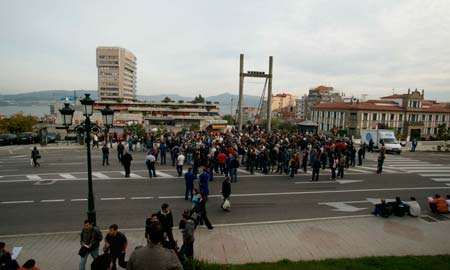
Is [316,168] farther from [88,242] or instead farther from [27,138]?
[27,138]

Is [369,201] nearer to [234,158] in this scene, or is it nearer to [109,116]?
[234,158]

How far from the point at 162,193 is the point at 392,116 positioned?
68622 millimetres

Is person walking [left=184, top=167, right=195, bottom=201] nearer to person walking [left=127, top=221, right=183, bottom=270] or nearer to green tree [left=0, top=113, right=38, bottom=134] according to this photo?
person walking [left=127, top=221, right=183, bottom=270]

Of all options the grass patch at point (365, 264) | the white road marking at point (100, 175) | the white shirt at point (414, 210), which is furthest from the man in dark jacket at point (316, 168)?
the white road marking at point (100, 175)

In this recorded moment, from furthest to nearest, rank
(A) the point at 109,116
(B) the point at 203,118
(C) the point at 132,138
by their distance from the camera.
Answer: (B) the point at 203,118, (C) the point at 132,138, (A) the point at 109,116

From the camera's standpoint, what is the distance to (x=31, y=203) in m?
12.6

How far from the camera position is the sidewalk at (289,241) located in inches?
327

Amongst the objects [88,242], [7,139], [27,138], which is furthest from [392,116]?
[88,242]

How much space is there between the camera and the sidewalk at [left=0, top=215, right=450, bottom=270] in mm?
8305

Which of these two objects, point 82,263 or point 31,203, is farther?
point 31,203

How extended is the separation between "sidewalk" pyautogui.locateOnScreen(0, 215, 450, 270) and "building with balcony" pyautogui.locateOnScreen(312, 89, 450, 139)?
56.1 metres

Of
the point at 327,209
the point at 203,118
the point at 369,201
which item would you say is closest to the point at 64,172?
the point at 327,209

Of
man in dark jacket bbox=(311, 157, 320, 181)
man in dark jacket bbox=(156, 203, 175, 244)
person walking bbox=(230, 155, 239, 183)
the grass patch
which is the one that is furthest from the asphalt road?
the grass patch

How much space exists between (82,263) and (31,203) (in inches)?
296
